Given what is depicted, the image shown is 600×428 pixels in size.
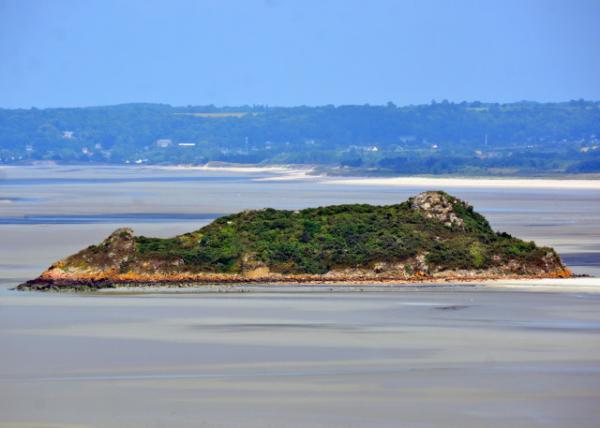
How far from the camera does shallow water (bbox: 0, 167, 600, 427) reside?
56.2 feet

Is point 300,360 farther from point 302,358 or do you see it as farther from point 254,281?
point 254,281

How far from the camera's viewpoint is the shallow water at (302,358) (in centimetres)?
1712

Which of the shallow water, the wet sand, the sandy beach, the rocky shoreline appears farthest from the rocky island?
the sandy beach

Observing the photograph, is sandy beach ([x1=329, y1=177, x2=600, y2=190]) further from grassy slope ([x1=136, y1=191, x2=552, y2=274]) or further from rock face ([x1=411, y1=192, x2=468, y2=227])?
grassy slope ([x1=136, y1=191, x2=552, y2=274])

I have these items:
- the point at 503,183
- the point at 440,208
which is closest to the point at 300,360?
the point at 440,208

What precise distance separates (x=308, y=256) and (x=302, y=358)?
12.3 meters

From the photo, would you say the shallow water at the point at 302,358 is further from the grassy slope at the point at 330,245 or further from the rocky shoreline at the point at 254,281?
the grassy slope at the point at 330,245

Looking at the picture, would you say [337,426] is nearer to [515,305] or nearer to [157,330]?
[157,330]

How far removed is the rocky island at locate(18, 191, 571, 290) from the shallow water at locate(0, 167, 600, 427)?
6.35 ft

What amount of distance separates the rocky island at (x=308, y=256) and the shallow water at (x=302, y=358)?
6.35ft

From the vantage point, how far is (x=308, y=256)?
33.2 m

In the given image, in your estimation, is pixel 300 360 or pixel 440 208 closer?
pixel 300 360

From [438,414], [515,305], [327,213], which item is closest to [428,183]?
[327,213]

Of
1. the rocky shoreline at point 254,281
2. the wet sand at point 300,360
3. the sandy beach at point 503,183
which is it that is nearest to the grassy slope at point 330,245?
the rocky shoreline at point 254,281
